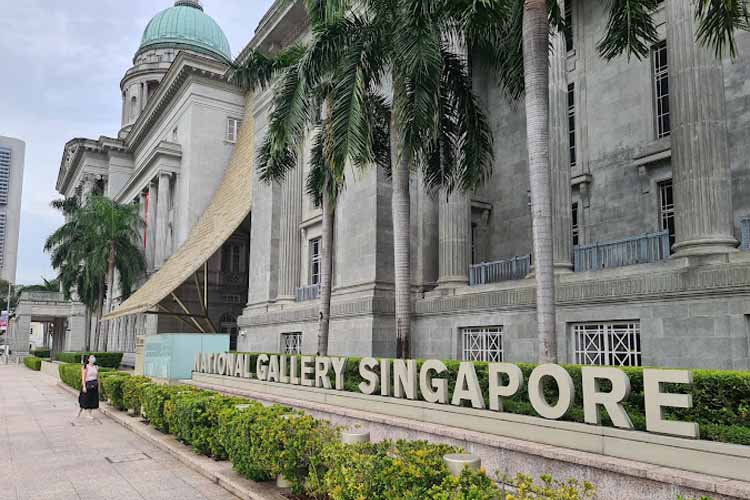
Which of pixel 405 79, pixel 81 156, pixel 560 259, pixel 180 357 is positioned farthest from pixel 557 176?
pixel 81 156

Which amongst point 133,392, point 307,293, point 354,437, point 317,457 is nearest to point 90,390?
point 133,392

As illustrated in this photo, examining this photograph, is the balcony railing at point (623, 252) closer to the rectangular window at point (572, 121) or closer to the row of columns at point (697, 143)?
the row of columns at point (697, 143)

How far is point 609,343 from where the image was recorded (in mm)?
14320

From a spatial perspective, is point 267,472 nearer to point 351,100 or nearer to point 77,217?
point 351,100

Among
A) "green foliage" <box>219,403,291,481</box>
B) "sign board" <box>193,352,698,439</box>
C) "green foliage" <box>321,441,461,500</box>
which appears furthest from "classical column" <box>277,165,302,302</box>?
"green foliage" <box>321,441,461,500</box>

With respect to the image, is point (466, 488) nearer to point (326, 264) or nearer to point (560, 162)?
point (326, 264)

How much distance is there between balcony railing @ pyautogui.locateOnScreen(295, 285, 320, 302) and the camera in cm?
2483

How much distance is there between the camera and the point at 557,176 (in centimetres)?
1697

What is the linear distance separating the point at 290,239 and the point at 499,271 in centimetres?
1093

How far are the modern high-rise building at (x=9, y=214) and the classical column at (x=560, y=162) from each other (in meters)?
171

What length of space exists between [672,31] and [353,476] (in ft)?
41.5

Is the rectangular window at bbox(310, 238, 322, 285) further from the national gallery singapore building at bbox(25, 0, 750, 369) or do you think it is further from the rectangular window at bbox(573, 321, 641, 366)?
the rectangular window at bbox(573, 321, 641, 366)

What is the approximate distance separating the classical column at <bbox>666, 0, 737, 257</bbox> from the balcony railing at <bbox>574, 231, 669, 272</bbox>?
179cm

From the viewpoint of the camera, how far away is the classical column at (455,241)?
1903 cm
